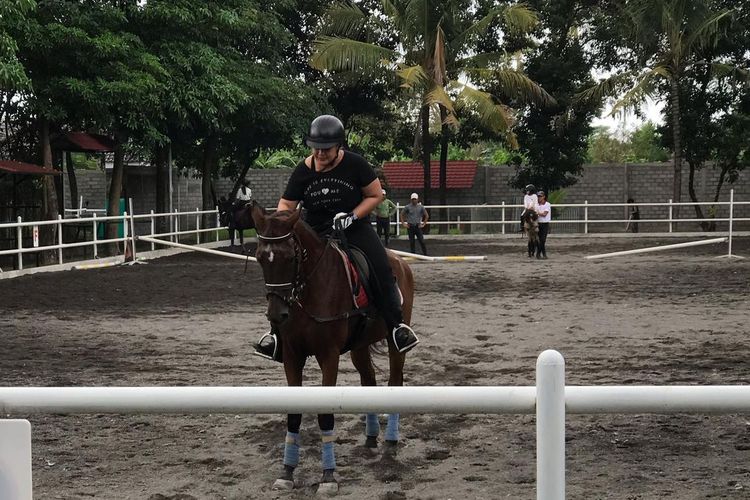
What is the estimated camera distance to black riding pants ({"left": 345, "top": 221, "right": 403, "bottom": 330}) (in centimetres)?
594

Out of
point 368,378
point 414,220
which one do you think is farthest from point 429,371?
point 414,220

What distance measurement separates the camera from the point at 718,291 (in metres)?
15.1

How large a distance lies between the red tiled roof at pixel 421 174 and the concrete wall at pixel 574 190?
395 millimetres

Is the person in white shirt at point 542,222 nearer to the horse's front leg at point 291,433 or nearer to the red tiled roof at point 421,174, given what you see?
the red tiled roof at point 421,174

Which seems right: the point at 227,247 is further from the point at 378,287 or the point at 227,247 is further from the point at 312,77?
the point at 378,287

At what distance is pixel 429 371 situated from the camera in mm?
8789

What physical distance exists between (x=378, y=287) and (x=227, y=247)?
23.1 metres

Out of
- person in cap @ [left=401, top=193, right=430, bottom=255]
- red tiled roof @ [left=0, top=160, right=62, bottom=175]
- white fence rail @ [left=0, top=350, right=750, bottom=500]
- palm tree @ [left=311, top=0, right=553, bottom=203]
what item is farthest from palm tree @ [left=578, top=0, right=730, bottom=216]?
white fence rail @ [left=0, top=350, right=750, bottom=500]

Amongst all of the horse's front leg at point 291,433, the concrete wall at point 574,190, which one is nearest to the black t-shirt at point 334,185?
the horse's front leg at point 291,433

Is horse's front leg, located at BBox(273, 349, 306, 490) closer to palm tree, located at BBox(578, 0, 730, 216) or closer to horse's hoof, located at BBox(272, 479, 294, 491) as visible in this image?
horse's hoof, located at BBox(272, 479, 294, 491)

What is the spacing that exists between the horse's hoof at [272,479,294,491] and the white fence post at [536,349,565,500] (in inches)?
128

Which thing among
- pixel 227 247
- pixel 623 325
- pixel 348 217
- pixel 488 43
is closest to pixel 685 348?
pixel 623 325

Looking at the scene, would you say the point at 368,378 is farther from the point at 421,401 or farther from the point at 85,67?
the point at 85,67

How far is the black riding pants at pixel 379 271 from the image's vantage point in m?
5.94
